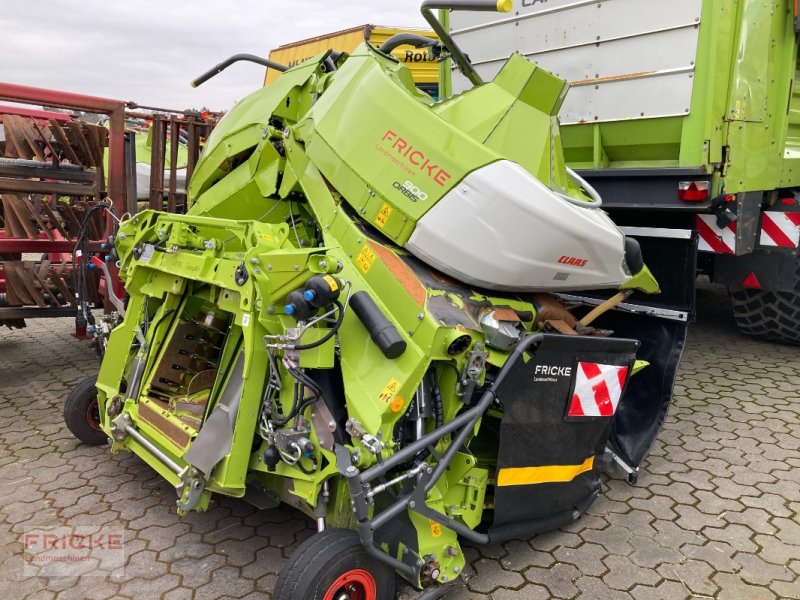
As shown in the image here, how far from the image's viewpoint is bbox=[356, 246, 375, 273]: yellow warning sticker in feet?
7.77

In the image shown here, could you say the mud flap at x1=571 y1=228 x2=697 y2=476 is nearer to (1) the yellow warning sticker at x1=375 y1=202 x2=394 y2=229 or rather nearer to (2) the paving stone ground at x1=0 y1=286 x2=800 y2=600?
(2) the paving stone ground at x1=0 y1=286 x2=800 y2=600

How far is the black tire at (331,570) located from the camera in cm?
189

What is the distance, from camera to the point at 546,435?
2393mm

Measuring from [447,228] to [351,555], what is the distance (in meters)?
1.12

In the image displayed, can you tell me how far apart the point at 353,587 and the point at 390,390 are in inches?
24.2

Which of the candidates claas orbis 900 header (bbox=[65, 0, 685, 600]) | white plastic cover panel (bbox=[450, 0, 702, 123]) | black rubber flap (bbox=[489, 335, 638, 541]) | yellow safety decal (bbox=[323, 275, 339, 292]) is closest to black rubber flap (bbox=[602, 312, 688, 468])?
claas orbis 900 header (bbox=[65, 0, 685, 600])

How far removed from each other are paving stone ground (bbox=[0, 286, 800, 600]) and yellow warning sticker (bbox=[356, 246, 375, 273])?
1080mm

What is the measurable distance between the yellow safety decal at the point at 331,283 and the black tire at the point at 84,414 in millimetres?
1807

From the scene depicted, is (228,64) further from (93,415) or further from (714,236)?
(714,236)

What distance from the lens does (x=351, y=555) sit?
196cm

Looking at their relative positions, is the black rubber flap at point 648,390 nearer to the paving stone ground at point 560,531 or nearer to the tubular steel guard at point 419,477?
the paving stone ground at point 560,531

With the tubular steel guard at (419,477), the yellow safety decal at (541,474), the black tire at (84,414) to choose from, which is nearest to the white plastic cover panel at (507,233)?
the tubular steel guard at (419,477)

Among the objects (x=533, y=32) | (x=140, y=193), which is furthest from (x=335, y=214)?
(x=140, y=193)

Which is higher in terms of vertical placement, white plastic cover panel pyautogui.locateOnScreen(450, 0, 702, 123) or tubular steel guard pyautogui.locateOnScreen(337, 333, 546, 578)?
white plastic cover panel pyautogui.locateOnScreen(450, 0, 702, 123)
